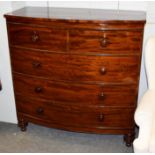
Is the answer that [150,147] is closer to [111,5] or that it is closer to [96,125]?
[96,125]

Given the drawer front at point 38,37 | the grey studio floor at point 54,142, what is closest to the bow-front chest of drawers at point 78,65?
the drawer front at point 38,37

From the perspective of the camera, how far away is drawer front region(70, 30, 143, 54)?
198 cm

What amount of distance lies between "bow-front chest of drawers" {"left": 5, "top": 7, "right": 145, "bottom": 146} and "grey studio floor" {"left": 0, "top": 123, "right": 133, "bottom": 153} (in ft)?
0.55

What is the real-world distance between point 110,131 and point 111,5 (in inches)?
40.7

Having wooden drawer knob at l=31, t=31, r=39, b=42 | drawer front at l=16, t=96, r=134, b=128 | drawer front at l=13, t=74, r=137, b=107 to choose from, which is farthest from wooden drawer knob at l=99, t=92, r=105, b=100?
wooden drawer knob at l=31, t=31, r=39, b=42

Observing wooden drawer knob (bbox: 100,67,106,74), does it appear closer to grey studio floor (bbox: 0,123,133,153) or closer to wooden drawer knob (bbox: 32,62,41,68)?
wooden drawer knob (bbox: 32,62,41,68)

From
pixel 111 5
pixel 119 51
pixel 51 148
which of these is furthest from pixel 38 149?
pixel 111 5

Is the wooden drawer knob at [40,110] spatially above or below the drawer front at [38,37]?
below

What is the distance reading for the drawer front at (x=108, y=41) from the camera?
1983 millimetres

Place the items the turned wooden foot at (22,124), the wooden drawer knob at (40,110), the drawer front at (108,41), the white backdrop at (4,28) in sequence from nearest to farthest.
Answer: the drawer front at (108,41), the white backdrop at (4,28), the wooden drawer knob at (40,110), the turned wooden foot at (22,124)

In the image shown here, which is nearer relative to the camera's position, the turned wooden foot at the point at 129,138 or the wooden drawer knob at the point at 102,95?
the wooden drawer knob at the point at 102,95

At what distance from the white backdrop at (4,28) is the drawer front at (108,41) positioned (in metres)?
0.36

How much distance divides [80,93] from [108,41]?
0.47m

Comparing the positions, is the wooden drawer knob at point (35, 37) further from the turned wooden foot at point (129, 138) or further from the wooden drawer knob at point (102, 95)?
the turned wooden foot at point (129, 138)
